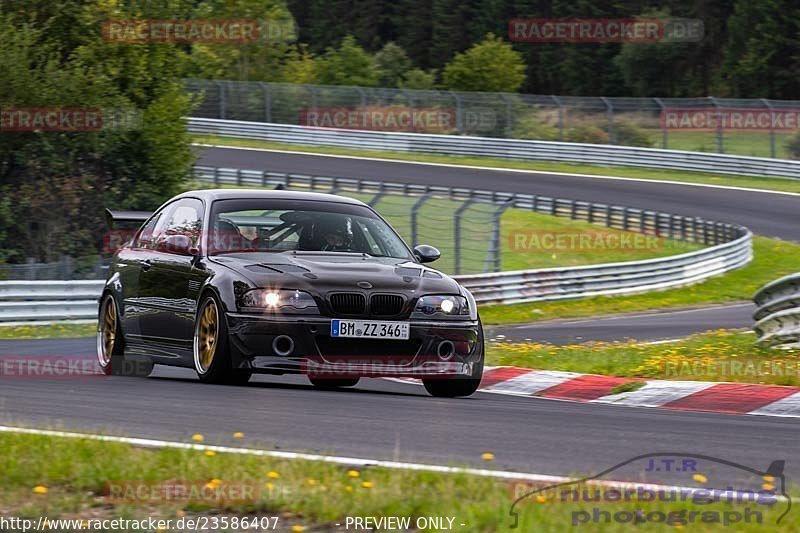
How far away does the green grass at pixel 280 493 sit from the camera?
457 cm

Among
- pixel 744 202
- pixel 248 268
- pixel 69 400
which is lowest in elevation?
pixel 744 202

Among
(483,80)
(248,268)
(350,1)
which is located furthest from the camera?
(350,1)

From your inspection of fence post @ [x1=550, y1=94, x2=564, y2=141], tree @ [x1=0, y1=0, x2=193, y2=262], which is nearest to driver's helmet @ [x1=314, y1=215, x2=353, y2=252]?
tree @ [x1=0, y1=0, x2=193, y2=262]

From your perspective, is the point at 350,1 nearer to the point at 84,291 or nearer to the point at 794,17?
the point at 794,17

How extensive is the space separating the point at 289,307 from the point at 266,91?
43513mm

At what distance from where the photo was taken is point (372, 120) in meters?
49.2

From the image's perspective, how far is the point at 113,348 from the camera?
1067 centimetres

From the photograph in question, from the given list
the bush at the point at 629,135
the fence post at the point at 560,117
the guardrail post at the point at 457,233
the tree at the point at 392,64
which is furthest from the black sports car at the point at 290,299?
the tree at the point at 392,64

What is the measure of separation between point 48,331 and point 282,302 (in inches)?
454

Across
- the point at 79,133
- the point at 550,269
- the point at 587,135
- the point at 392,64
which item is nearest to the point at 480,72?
the point at 587,135

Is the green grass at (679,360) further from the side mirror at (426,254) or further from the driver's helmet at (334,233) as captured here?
the driver's helmet at (334,233)

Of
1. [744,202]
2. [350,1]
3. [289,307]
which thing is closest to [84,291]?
[289,307]

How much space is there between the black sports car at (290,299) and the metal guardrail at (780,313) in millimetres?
3796

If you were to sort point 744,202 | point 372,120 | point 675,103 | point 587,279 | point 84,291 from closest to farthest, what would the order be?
point 84,291 → point 587,279 → point 744,202 → point 675,103 → point 372,120
